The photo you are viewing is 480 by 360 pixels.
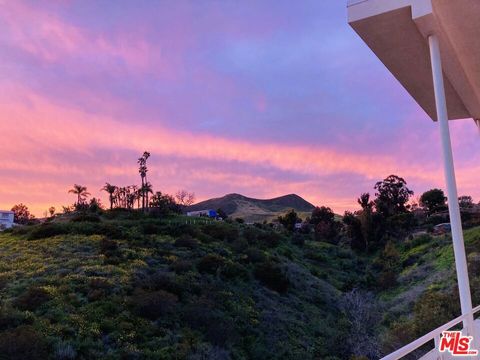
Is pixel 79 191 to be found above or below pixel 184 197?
above

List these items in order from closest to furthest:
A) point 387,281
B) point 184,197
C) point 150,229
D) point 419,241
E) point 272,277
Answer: point 272,277, point 387,281, point 150,229, point 419,241, point 184,197

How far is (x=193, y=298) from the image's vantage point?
13805 mm

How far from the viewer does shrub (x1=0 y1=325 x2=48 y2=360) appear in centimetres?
831

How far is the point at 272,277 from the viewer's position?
18656mm

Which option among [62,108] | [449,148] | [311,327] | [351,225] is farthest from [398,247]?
[449,148]

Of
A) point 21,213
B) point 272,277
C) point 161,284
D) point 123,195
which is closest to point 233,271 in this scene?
point 272,277

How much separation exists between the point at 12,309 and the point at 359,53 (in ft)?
34.2

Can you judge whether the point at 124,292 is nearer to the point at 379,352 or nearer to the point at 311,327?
the point at 311,327

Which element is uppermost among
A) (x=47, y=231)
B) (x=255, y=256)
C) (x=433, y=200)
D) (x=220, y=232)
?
(x=433, y=200)

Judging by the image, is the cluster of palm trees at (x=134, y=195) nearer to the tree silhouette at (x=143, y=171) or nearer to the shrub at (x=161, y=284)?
the tree silhouette at (x=143, y=171)

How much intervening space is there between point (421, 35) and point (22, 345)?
920 centimetres

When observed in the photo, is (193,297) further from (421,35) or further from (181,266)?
(421,35)

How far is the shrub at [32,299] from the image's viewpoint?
11.1 m

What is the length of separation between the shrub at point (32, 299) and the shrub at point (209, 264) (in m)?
6.67
